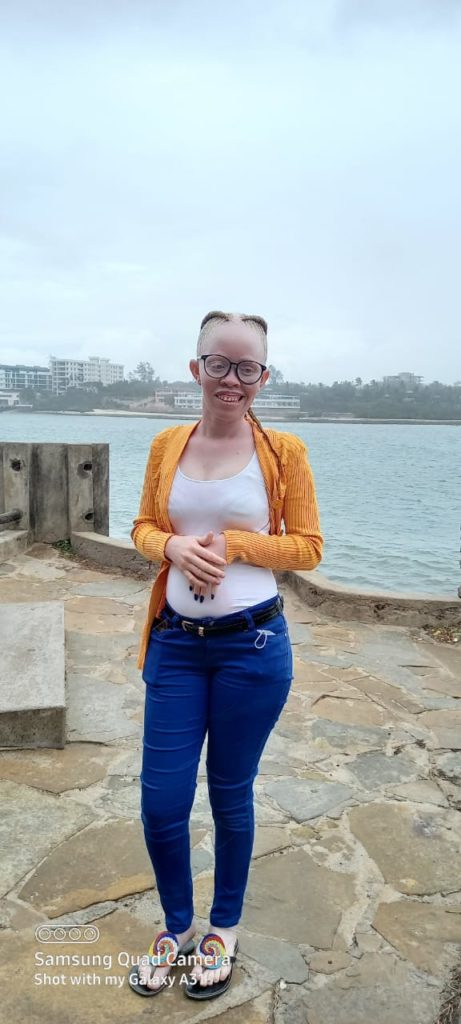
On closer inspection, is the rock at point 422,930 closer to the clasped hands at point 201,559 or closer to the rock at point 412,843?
the rock at point 412,843

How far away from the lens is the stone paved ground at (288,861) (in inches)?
85.0

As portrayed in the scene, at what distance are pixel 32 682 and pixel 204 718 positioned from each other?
78.7 inches

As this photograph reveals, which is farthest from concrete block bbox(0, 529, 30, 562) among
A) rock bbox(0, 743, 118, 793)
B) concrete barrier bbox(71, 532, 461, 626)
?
rock bbox(0, 743, 118, 793)

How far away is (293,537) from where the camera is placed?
209 cm

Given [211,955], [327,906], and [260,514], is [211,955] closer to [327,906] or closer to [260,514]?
[327,906]

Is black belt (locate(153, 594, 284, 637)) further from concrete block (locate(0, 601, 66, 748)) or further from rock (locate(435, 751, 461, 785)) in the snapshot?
rock (locate(435, 751, 461, 785))

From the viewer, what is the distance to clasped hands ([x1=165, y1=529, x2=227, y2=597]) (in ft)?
6.37

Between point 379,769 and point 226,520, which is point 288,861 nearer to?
point 379,769

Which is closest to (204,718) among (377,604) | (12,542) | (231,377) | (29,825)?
(231,377)

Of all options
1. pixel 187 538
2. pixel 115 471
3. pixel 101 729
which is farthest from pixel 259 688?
pixel 115 471

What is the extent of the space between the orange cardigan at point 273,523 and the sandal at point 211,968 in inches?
34.0

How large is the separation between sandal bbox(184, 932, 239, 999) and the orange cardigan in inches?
34.0

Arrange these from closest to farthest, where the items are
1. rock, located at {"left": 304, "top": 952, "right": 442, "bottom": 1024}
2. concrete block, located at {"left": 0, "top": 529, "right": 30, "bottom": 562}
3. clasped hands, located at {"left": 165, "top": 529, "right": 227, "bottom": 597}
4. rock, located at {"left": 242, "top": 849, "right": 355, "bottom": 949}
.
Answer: clasped hands, located at {"left": 165, "top": 529, "right": 227, "bottom": 597} < rock, located at {"left": 304, "top": 952, "right": 442, "bottom": 1024} < rock, located at {"left": 242, "top": 849, "right": 355, "bottom": 949} < concrete block, located at {"left": 0, "top": 529, "right": 30, "bottom": 562}

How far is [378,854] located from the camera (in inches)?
113
